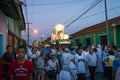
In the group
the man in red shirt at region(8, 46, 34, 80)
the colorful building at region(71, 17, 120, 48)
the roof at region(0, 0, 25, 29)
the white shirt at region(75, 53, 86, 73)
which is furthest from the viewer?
the colorful building at region(71, 17, 120, 48)

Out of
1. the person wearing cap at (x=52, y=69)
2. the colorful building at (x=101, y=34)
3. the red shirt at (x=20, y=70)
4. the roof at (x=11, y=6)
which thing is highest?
the roof at (x=11, y=6)

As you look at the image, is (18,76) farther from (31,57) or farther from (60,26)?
(60,26)

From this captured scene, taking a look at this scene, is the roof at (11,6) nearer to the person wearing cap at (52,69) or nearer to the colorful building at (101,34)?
the person wearing cap at (52,69)

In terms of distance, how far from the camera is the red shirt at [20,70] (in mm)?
6934

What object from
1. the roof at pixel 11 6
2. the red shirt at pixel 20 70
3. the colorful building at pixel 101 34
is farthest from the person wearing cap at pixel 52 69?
the colorful building at pixel 101 34

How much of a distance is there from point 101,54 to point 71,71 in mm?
6157

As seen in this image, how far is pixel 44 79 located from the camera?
14367 mm

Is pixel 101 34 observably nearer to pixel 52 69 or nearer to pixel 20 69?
pixel 52 69

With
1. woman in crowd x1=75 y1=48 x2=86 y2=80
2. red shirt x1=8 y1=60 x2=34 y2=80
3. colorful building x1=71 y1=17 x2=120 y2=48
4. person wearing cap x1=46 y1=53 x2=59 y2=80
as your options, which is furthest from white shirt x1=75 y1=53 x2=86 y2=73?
colorful building x1=71 y1=17 x2=120 y2=48

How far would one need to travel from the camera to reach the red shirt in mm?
6934

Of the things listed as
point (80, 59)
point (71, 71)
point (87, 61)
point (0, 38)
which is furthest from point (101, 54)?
point (0, 38)

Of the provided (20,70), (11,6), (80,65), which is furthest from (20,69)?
(80,65)

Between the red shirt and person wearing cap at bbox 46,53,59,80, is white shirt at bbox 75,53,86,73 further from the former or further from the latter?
the red shirt

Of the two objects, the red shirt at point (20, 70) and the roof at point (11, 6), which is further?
the roof at point (11, 6)
